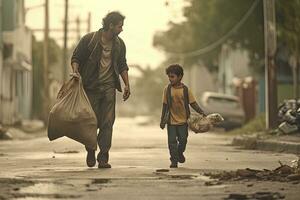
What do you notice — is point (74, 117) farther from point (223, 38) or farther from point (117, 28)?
point (223, 38)

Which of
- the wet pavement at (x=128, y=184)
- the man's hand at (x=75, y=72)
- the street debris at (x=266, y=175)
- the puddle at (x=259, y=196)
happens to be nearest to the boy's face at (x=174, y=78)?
the wet pavement at (x=128, y=184)

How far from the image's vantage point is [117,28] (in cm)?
1123

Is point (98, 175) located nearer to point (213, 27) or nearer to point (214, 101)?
point (214, 101)

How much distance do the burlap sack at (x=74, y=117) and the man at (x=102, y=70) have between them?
27 cm

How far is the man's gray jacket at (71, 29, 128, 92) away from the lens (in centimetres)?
1122

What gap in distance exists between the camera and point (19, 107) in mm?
49312

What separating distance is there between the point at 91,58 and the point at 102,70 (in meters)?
0.21

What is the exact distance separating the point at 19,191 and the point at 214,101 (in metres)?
32.2

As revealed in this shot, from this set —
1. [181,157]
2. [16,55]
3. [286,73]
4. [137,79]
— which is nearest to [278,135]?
[181,157]

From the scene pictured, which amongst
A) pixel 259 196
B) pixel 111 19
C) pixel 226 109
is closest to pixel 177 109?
pixel 111 19

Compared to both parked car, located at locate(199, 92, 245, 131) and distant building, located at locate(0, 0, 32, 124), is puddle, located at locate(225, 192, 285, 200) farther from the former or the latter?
distant building, located at locate(0, 0, 32, 124)

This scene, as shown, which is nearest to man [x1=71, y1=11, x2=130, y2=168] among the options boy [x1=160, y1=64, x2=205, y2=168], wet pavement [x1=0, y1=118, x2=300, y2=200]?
wet pavement [x1=0, y1=118, x2=300, y2=200]

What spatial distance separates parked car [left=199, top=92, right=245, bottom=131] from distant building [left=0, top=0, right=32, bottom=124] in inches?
361

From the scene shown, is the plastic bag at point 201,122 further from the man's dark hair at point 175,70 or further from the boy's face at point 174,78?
the man's dark hair at point 175,70
